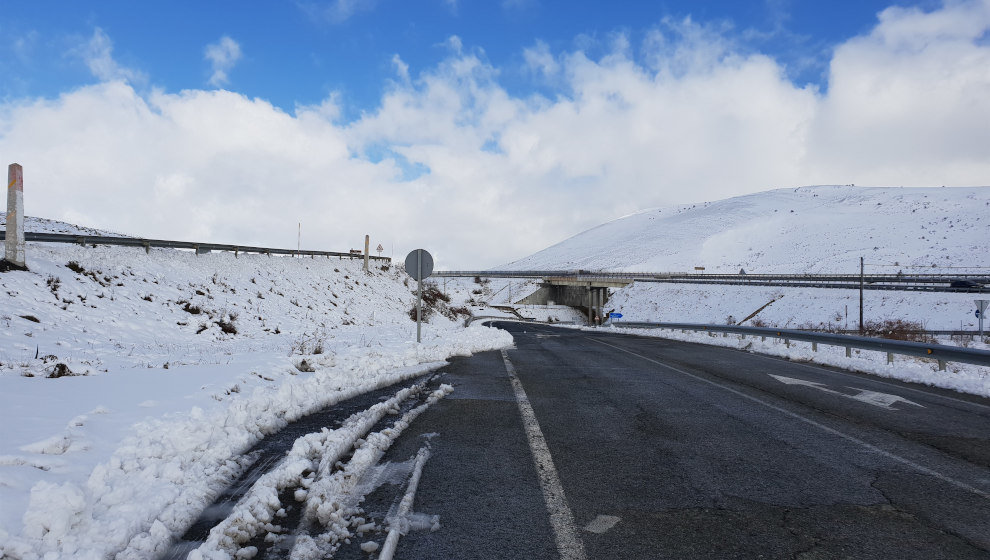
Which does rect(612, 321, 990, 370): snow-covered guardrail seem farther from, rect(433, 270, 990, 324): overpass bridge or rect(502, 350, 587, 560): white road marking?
rect(433, 270, 990, 324): overpass bridge

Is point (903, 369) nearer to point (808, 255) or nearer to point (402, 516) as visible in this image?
point (402, 516)

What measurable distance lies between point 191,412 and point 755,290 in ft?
163

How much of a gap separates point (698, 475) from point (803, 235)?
12327 cm

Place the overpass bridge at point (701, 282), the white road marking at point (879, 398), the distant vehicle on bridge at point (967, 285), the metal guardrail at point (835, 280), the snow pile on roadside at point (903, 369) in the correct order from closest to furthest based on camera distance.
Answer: the white road marking at point (879, 398), the snow pile on roadside at point (903, 369), the distant vehicle on bridge at point (967, 285), the metal guardrail at point (835, 280), the overpass bridge at point (701, 282)

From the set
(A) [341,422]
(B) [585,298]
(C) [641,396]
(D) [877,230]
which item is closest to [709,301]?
(B) [585,298]

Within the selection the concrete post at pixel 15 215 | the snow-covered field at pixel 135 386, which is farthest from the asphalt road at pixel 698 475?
the concrete post at pixel 15 215

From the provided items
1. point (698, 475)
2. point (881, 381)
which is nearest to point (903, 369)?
point (881, 381)

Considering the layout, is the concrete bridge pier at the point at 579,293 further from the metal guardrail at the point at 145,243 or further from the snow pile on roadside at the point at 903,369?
the snow pile on roadside at the point at 903,369

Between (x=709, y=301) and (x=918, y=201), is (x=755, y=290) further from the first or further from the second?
(x=918, y=201)

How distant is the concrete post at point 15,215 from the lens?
13023 millimetres

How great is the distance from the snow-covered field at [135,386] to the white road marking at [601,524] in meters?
2.64

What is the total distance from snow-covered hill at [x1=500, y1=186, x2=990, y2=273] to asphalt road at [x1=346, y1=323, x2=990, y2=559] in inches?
2921

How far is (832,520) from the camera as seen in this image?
3408mm

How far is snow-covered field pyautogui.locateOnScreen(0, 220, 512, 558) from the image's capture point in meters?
2.94
